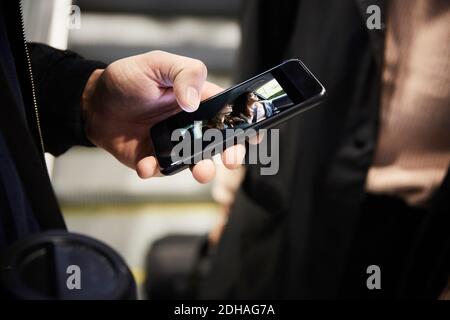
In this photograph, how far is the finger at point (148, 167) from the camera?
356 millimetres

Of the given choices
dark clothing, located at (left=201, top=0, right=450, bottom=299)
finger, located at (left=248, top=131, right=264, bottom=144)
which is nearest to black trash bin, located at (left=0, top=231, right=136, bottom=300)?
finger, located at (left=248, top=131, right=264, bottom=144)

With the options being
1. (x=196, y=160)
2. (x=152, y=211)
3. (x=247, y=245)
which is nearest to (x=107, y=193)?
(x=152, y=211)

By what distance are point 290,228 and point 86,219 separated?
1.09 ft

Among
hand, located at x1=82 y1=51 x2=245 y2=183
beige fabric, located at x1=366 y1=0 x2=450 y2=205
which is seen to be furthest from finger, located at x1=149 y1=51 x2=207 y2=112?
beige fabric, located at x1=366 y1=0 x2=450 y2=205

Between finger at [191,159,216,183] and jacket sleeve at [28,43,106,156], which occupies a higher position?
jacket sleeve at [28,43,106,156]

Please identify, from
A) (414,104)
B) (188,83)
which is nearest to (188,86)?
(188,83)

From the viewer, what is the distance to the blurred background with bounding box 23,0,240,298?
13.9 inches

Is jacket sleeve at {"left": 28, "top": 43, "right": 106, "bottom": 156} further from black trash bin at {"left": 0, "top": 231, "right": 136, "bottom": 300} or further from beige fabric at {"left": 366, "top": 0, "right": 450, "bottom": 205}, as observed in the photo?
beige fabric at {"left": 366, "top": 0, "right": 450, "bottom": 205}

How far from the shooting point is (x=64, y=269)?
0.32 m

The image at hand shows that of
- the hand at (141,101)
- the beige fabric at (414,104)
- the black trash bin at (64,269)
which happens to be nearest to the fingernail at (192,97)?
the hand at (141,101)

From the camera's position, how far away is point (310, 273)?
69 centimetres

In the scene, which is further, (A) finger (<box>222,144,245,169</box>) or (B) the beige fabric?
(B) the beige fabric

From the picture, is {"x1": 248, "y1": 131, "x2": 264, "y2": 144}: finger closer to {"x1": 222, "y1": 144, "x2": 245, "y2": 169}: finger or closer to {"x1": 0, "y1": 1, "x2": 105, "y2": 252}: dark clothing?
{"x1": 222, "y1": 144, "x2": 245, "y2": 169}: finger

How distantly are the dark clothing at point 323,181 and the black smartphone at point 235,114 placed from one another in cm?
17
